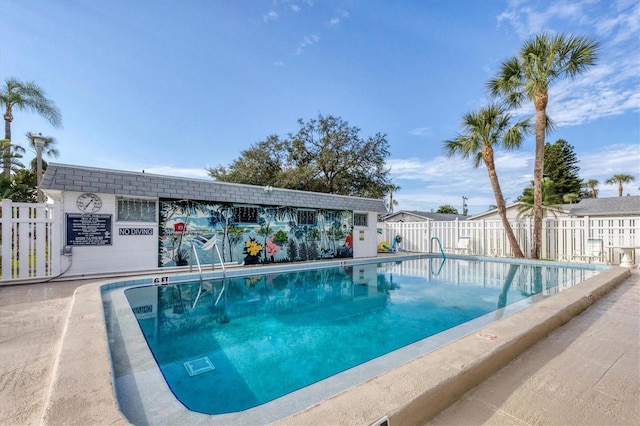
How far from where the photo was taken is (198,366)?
3.14 metres

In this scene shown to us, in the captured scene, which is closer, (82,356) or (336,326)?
(82,356)

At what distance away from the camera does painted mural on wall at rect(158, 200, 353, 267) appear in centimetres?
845

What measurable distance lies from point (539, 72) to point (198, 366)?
1373 cm

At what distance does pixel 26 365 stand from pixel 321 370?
2.70 m

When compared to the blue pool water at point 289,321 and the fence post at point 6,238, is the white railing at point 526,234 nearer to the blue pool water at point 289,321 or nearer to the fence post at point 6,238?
the blue pool water at point 289,321

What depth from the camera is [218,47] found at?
34.5ft

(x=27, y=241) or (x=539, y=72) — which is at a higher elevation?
(x=539, y=72)

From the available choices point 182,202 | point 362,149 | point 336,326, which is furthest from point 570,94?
point 182,202

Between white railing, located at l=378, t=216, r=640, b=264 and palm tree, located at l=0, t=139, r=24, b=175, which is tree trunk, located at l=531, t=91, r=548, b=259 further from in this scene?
palm tree, located at l=0, t=139, r=24, b=175

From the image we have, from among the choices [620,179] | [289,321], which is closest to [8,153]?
[289,321]

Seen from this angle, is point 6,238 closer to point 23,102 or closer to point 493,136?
point 493,136

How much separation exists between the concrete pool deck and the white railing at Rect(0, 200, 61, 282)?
130 inches

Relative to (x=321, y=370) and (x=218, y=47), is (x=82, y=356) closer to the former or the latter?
(x=321, y=370)

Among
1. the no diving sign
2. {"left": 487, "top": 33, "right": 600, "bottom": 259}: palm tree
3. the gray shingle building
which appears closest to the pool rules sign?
the gray shingle building
